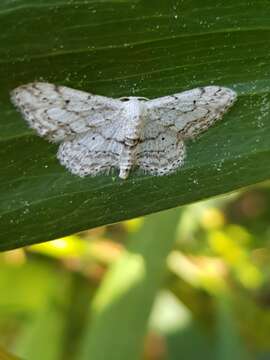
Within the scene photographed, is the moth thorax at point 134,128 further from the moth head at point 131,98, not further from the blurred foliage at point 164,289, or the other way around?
the blurred foliage at point 164,289

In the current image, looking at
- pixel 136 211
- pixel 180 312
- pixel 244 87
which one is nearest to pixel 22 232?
pixel 136 211

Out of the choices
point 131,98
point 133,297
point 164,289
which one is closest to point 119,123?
point 131,98

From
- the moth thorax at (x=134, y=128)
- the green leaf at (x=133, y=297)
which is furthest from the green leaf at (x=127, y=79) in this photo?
the green leaf at (x=133, y=297)

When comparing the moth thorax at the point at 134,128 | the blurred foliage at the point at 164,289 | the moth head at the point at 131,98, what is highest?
the moth head at the point at 131,98

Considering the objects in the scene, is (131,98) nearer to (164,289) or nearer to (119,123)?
(119,123)

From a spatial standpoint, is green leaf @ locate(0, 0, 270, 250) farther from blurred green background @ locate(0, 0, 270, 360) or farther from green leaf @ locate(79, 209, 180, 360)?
green leaf @ locate(79, 209, 180, 360)

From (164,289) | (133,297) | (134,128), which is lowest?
(164,289)
